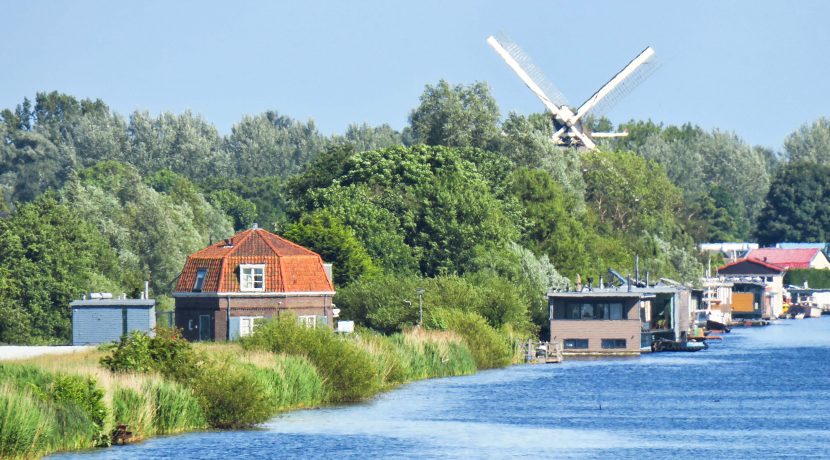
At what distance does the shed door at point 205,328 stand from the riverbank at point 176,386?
15524 millimetres

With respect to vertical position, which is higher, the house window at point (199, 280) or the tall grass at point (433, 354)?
the house window at point (199, 280)

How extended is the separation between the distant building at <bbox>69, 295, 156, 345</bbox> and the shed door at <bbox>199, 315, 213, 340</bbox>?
9.13ft

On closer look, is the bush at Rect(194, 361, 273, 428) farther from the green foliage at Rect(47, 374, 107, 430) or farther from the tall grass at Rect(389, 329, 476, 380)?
the tall grass at Rect(389, 329, 476, 380)

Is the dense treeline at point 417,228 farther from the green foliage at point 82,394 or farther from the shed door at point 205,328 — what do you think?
the green foliage at point 82,394

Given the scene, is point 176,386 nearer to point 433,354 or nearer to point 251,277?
point 433,354

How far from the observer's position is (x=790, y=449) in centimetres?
6275

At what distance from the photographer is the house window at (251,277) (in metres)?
96.6

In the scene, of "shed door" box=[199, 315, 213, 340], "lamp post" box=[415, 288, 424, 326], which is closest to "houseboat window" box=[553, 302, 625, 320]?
"lamp post" box=[415, 288, 424, 326]

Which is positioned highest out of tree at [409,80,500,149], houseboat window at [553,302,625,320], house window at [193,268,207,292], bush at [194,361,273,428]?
tree at [409,80,500,149]

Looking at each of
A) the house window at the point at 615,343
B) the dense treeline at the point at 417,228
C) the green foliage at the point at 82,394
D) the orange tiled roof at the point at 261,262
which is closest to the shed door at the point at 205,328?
the orange tiled roof at the point at 261,262

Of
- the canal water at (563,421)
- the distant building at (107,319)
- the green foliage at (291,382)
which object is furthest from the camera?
the distant building at (107,319)

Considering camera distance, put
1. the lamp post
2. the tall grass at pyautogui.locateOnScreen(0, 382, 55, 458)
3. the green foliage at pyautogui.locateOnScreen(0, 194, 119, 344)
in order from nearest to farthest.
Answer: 1. the tall grass at pyautogui.locateOnScreen(0, 382, 55, 458)
2. the lamp post
3. the green foliage at pyautogui.locateOnScreen(0, 194, 119, 344)

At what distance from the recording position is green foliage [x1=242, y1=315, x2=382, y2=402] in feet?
239

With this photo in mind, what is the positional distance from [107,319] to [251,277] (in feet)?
28.0
